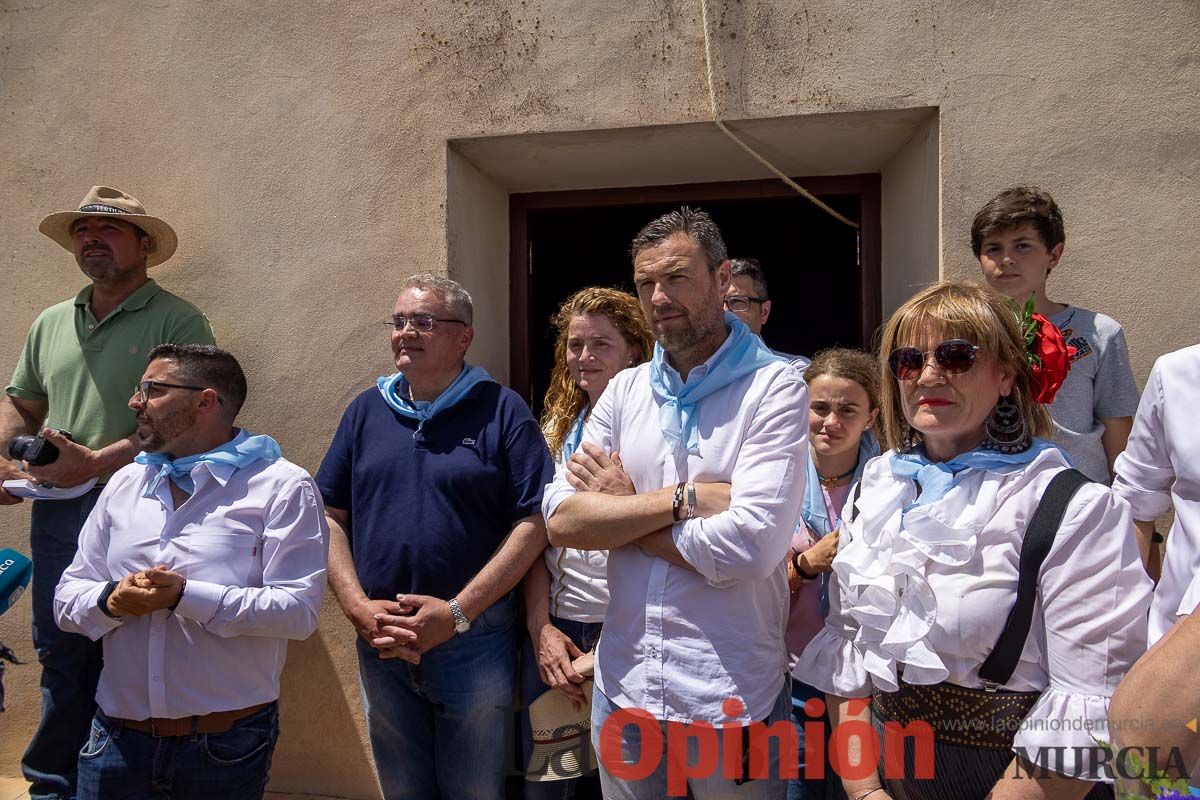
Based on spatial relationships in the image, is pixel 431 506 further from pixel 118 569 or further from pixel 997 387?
pixel 997 387

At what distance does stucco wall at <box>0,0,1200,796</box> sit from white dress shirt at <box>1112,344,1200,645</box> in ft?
4.71

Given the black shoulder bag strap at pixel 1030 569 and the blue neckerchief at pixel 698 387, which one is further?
the blue neckerchief at pixel 698 387

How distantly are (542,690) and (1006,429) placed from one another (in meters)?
1.81

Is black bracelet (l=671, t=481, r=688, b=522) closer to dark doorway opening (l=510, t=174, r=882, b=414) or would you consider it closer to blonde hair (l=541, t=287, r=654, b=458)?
blonde hair (l=541, t=287, r=654, b=458)

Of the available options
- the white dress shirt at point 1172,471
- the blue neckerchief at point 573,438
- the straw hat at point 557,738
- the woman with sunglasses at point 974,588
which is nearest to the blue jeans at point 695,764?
the woman with sunglasses at point 974,588

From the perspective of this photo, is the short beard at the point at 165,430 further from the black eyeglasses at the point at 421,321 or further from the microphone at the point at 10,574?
the black eyeglasses at the point at 421,321

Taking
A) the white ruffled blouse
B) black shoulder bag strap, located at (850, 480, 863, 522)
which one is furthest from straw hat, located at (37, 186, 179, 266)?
the white ruffled blouse

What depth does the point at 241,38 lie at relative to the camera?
14.0 feet

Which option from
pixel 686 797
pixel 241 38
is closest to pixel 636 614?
pixel 686 797

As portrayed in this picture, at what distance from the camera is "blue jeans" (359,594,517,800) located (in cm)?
302

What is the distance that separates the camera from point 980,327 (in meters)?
1.99

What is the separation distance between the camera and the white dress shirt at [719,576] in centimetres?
226

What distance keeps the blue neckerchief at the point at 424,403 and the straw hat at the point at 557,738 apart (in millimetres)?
1026

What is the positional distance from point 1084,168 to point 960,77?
605mm
